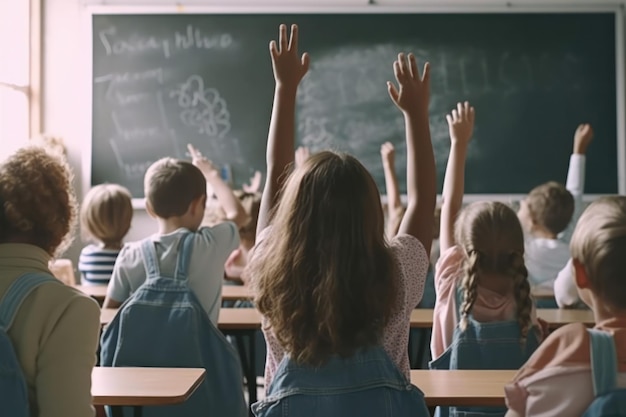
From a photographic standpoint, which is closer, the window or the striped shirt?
the striped shirt

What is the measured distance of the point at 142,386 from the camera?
212 centimetres

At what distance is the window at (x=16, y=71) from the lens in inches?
230

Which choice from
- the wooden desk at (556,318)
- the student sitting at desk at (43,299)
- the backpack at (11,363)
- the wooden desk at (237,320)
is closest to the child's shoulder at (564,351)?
the student sitting at desk at (43,299)

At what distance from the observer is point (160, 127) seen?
6.07 meters

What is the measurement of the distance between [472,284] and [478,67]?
373 cm

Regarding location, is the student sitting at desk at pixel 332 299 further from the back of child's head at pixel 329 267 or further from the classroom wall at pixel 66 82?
the classroom wall at pixel 66 82

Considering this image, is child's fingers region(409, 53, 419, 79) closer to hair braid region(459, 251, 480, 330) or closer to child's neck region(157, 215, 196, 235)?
hair braid region(459, 251, 480, 330)

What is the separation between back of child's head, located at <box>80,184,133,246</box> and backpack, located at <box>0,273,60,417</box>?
8.05ft

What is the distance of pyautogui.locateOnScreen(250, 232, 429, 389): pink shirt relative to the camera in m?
1.78

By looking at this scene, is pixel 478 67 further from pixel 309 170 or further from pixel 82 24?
pixel 309 170

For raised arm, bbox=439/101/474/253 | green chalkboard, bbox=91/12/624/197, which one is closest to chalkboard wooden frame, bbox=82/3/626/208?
green chalkboard, bbox=91/12/624/197

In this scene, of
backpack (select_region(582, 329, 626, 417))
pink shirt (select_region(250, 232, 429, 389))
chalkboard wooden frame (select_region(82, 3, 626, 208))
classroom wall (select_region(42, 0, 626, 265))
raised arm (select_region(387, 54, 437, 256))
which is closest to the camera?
backpack (select_region(582, 329, 626, 417))

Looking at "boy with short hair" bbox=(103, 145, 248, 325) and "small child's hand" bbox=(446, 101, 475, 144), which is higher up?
"small child's hand" bbox=(446, 101, 475, 144)

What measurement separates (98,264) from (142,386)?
219cm
